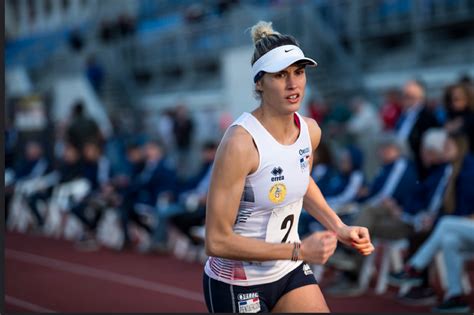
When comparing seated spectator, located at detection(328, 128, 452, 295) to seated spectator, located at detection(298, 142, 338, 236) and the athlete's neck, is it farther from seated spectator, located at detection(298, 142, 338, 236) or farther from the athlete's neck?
the athlete's neck

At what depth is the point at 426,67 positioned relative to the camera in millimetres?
16094

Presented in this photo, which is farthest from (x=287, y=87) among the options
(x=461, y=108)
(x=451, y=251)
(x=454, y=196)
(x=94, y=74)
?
(x=94, y=74)

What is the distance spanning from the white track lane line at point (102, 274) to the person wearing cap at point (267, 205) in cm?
446

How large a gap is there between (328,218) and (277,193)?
46 cm

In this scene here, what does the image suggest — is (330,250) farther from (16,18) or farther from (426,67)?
(16,18)

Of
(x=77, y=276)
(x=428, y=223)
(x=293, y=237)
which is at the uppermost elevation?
(x=293, y=237)

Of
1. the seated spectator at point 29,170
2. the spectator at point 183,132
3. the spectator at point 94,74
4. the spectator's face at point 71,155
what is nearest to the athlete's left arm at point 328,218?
the spectator's face at point 71,155

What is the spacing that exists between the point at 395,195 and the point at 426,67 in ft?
27.2

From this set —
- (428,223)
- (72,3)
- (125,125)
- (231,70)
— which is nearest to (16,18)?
(72,3)

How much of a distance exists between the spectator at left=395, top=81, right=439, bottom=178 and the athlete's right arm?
5.60m

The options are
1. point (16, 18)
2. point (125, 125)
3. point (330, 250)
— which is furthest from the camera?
point (16, 18)

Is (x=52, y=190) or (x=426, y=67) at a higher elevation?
(x=426, y=67)

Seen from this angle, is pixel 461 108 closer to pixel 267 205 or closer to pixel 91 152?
pixel 267 205

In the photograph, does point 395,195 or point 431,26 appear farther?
point 431,26
